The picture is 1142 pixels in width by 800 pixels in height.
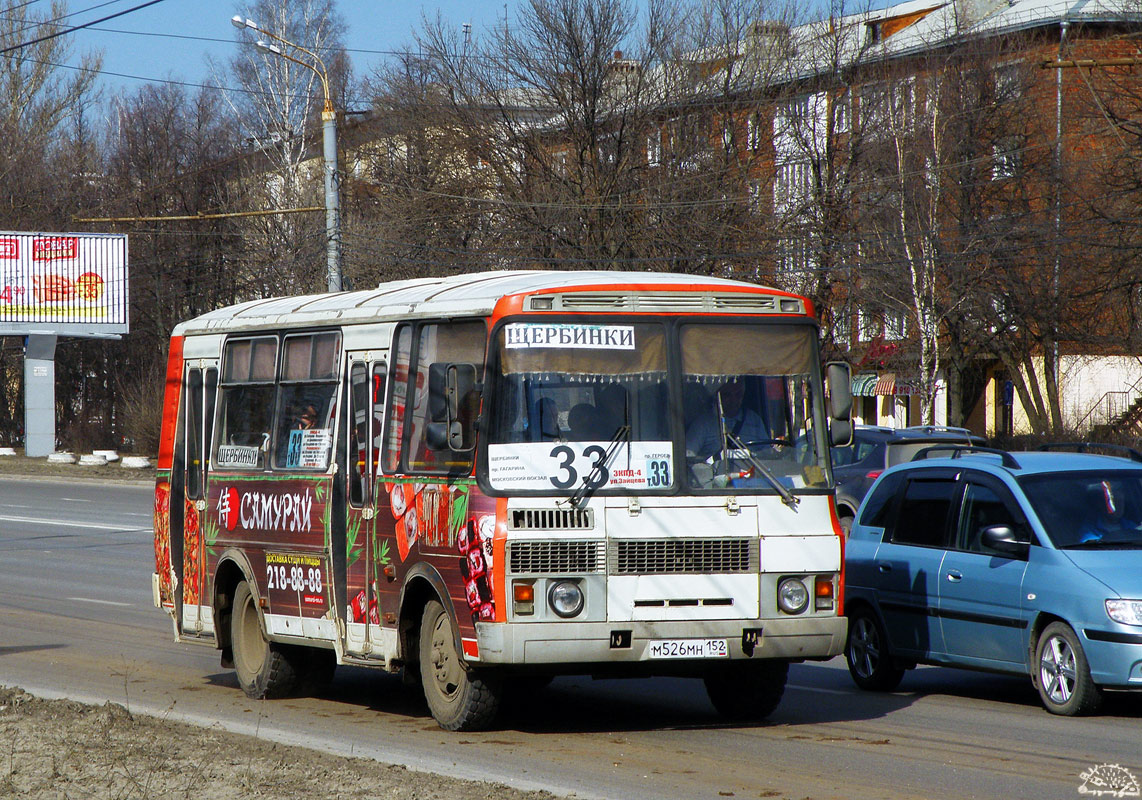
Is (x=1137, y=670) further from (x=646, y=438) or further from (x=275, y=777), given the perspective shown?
(x=275, y=777)

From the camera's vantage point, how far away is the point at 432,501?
8.70 meters

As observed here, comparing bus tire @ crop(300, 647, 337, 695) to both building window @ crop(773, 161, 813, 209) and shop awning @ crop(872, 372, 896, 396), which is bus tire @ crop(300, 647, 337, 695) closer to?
building window @ crop(773, 161, 813, 209)

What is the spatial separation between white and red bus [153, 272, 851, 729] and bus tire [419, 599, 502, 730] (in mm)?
14

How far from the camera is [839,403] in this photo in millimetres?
8742

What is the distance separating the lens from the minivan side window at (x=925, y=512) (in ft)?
33.7

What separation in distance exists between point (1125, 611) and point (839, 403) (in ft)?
6.48

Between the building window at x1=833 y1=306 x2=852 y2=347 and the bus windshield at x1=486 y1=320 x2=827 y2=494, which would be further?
the building window at x1=833 y1=306 x2=852 y2=347

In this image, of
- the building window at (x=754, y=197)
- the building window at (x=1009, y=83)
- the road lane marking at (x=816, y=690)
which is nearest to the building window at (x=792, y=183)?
the building window at (x=754, y=197)

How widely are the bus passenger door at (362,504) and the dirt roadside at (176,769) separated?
45.8 inches

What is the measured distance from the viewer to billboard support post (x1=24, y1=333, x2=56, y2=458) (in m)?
54.8

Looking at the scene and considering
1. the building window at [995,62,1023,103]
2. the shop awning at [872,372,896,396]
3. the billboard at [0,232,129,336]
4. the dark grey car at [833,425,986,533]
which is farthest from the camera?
the billboard at [0,232,129,336]

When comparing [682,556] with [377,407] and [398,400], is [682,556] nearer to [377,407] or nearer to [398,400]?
[398,400]

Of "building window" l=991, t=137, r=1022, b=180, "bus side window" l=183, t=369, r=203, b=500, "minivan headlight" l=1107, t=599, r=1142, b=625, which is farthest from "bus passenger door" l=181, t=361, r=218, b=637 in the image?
"building window" l=991, t=137, r=1022, b=180

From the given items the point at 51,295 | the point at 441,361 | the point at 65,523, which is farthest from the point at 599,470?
the point at 51,295
